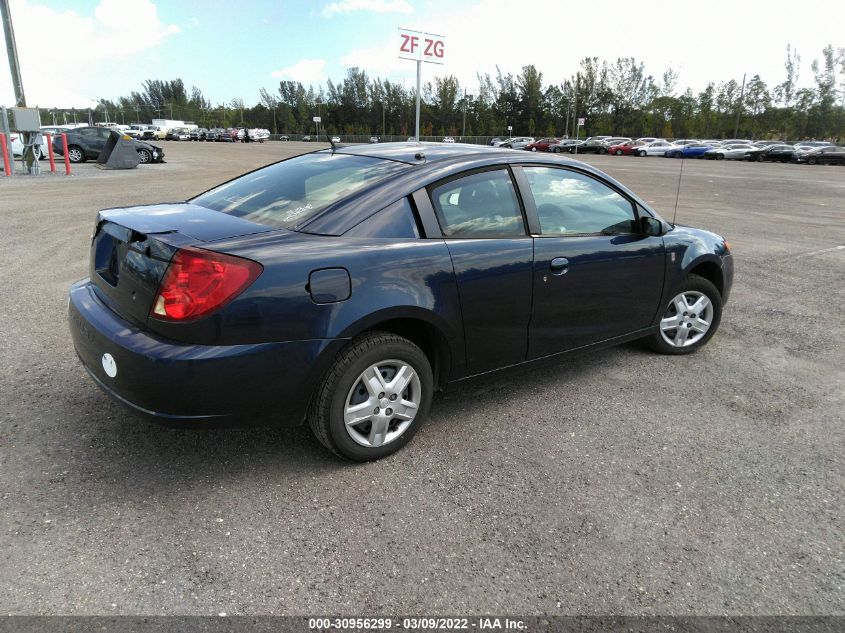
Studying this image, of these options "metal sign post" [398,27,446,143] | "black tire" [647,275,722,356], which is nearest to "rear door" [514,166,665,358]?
"black tire" [647,275,722,356]

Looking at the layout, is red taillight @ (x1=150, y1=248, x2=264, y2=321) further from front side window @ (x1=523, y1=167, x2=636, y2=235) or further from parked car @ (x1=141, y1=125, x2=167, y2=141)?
parked car @ (x1=141, y1=125, x2=167, y2=141)

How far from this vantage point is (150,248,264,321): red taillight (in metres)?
2.58

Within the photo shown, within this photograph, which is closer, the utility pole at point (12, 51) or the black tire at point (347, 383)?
the black tire at point (347, 383)

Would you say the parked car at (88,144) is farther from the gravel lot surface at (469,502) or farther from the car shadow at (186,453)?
the car shadow at (186,453)

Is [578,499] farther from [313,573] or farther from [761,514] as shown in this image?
[313,573]

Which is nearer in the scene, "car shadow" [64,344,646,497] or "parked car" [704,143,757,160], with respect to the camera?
"car shadow" [64,344,646,497]

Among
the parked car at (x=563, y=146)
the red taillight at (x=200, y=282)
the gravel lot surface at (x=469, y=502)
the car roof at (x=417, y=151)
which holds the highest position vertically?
the car roof at (x=417, y=151)

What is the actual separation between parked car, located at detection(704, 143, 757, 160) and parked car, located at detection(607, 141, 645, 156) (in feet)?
20.3

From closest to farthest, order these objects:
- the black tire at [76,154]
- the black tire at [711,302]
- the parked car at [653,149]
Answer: the black tire at [711,302]
the black tire at [76,154]
the parked car at [653,149]

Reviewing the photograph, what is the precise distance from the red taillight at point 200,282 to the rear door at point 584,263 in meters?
1.68

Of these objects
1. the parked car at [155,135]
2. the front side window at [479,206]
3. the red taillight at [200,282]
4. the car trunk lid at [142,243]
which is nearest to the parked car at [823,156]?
the front side window at [479,206]

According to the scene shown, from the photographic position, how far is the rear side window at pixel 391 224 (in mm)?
3002

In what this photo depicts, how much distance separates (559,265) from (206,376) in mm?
2065

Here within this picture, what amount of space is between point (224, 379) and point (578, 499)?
5.63ft
